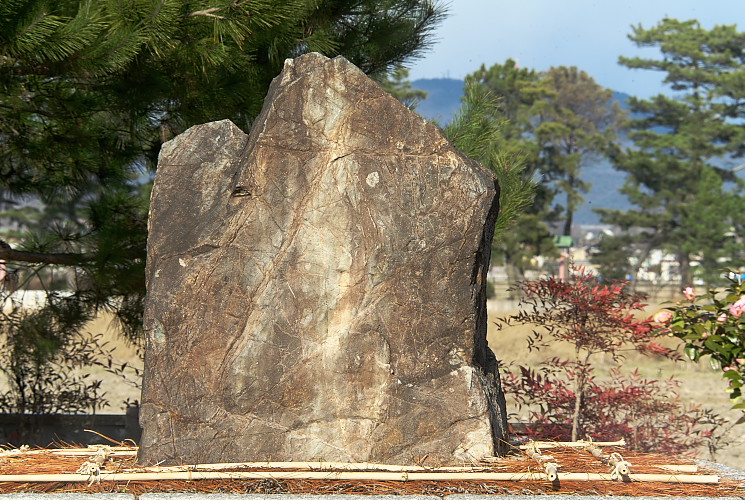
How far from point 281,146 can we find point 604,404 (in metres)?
2.89

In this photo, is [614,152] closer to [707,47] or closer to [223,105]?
[707,47]

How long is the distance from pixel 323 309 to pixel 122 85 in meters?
2.51

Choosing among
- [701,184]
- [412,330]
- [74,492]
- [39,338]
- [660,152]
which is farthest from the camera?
[660,152]

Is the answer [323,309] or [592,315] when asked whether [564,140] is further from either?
[323,309]

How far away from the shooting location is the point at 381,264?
12.9ft

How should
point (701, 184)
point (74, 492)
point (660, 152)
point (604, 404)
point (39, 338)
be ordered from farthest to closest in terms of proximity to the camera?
point (660, 152), point (701, 184), point (39, 338), point (604, 404), point (74, 492)

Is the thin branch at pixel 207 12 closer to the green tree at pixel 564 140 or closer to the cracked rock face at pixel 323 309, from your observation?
the cracked rock face at pixel 323 309

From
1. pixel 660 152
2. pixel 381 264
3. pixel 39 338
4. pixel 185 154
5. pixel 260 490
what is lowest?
pixel 260 490

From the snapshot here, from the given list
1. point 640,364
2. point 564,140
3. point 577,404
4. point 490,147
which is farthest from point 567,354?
point 564,140

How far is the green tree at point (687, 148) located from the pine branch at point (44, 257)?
18110 mm

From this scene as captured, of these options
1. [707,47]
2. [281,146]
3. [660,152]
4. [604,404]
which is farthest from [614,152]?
[281,146]

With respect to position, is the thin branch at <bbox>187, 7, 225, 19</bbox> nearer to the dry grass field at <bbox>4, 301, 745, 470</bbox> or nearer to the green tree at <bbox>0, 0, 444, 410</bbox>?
the green tree at <bbox>0, 0, 444, 410</bbox>

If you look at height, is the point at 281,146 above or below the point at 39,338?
above

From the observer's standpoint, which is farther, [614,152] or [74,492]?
[614,152]
